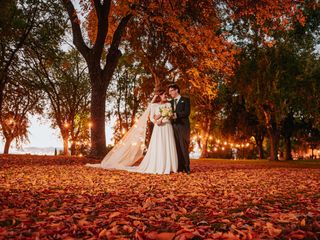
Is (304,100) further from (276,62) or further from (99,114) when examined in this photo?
(99,114)

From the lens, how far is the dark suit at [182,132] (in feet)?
37.9

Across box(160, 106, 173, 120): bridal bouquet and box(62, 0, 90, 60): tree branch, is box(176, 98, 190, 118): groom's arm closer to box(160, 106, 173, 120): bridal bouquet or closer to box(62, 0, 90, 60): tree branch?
box(160, 106, 173, 120): bridal bouquet

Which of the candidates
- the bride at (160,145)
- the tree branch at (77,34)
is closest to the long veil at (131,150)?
the bride at (160,145)

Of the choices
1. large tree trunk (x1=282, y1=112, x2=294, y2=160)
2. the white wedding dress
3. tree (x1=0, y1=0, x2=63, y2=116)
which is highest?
tree (x1=0, y1=0, x2=63, y2=116)

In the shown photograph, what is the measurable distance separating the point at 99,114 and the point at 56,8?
11513 mm

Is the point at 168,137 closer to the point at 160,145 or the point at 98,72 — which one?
the point at 160,145

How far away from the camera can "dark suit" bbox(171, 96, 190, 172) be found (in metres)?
11.5

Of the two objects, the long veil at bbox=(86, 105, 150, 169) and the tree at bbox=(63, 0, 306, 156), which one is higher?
the tree at bbox=(63, 0, 306, 156)

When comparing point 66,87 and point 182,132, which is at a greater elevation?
point 66,87

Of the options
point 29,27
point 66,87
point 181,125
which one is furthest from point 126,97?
point 181,125

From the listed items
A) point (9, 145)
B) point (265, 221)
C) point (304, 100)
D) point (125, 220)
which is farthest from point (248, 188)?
point (9, 145)

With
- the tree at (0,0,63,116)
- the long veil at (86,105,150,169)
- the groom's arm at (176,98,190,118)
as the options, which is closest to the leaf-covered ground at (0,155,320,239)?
the groom's arm at (176,98,190,118)

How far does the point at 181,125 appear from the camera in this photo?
11.8m

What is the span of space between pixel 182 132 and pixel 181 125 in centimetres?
24
